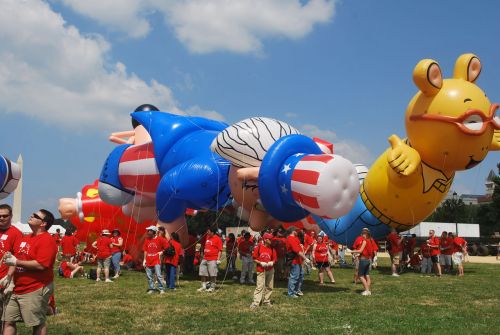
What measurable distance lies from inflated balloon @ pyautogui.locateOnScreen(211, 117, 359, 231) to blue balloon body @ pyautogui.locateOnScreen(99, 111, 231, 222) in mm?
661

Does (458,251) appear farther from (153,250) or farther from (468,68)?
(153,250)

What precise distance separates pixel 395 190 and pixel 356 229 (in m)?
3.12

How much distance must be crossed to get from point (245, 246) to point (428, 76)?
601cm

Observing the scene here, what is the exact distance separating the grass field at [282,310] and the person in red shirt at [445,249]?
119 inches

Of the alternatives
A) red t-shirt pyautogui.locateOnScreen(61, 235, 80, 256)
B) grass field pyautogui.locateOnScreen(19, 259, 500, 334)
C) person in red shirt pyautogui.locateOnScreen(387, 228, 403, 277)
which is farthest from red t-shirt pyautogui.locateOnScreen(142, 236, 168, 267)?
person in red shirt pyautogui.locateOnScreen(387, 228, 403, 277)

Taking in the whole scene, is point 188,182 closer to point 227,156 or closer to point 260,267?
point 227,156

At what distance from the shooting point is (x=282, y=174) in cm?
970

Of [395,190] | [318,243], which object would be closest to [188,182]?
[318,243]

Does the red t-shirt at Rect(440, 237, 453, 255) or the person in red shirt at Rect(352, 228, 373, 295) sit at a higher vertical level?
the red t-shirt at Rect(440, 237, 453, 255)

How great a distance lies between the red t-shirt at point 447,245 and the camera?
15.1m

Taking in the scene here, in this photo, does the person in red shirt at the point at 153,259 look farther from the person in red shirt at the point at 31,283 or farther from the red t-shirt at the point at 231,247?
the person in red shirt at the point at 31,283

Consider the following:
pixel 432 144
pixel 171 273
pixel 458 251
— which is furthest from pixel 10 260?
pixel 458 251

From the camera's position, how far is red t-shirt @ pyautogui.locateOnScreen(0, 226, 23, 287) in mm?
5325

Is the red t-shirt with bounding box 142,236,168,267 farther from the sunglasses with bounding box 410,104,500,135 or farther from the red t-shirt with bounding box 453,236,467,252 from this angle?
the red t-shirt with bounding box 453,236,467,252
